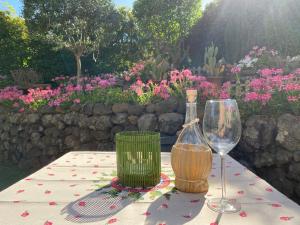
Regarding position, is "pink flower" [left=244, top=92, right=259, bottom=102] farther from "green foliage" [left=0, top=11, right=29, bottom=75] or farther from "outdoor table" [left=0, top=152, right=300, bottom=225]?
"green foliage" [left=0, top=11, right=29, bottom=75]

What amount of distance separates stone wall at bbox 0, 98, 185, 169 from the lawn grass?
5.8 inches

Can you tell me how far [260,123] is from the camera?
321 centimetres

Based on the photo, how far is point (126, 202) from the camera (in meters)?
1.14

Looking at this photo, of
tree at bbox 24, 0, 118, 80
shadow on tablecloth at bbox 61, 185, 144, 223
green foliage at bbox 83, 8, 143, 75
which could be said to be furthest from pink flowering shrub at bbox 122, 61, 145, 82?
green foliage at bbox 83, 8, 143, 75

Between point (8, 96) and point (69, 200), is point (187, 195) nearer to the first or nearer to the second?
point (69, 200)

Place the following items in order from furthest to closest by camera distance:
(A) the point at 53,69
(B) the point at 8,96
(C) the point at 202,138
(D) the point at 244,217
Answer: (A) the point at 53,69 < (B) the point at 8,96 < (C) the point at 202,138 < (D) the point at 244,217

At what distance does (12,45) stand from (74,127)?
9.18 meters

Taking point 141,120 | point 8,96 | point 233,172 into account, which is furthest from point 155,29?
point 233,172

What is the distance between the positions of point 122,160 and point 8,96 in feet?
16.2

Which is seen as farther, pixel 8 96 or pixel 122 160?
pixel 8 96

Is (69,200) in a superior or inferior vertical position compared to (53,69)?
inferior

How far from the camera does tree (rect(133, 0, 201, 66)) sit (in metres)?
14.0

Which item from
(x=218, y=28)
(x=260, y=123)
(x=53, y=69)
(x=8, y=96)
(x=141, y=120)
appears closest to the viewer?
(x=260, y=123)

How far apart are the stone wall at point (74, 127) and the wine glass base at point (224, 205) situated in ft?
9.40
